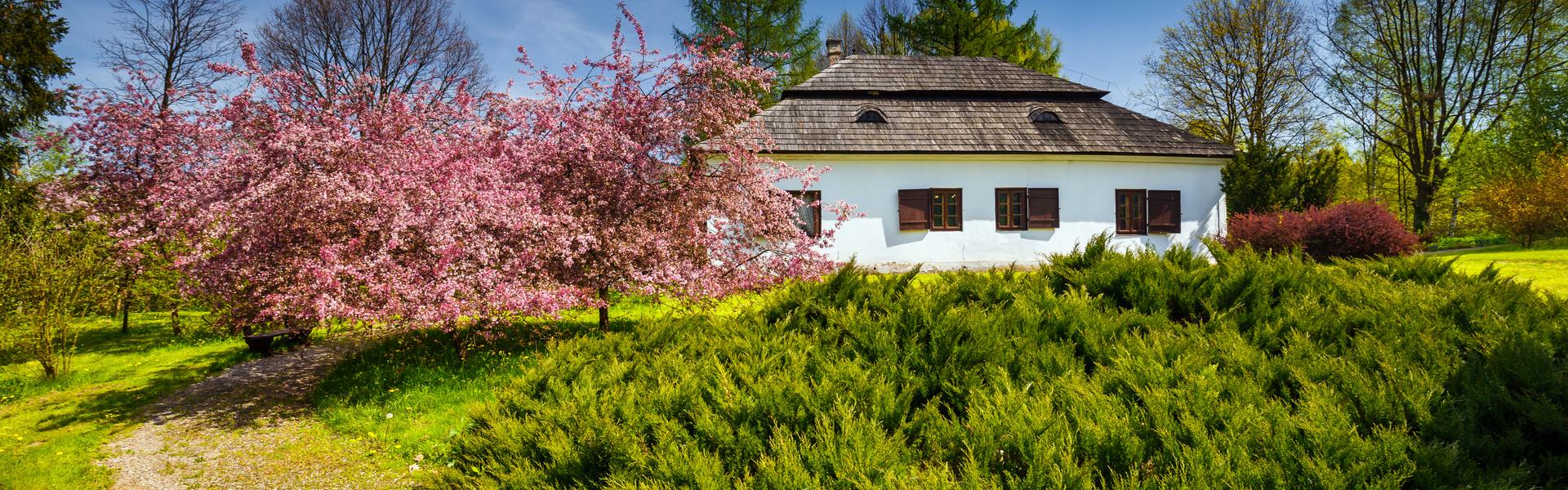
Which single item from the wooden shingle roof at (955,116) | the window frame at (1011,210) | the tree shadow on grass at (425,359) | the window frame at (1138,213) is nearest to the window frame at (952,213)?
the window frame at (1011,210)

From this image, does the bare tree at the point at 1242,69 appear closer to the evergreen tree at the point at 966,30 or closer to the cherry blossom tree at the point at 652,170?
the evergreen tree at the point at 966,30

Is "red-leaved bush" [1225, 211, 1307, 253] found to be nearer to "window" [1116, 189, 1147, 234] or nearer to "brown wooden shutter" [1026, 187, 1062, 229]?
"window" [1116, 189, 1147, 234]

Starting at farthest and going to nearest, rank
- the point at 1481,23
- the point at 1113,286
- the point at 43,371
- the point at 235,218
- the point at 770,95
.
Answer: the point at 770,95, the point at 1481,23, the point at 43,371, the point at 235,218, the point at 1113,286

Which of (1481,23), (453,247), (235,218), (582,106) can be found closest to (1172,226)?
(1481,23)

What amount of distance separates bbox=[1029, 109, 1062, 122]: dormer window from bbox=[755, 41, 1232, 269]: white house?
3 centimetres

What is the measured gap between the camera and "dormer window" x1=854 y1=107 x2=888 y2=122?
1694cm

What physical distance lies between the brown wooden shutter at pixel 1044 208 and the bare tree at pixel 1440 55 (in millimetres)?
12855

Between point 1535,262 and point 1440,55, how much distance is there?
12.4m

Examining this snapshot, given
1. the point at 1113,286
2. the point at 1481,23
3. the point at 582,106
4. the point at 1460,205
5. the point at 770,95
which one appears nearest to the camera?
the point at 1113,286

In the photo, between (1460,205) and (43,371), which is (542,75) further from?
(1460,205)

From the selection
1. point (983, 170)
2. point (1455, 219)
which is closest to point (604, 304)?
point (983, 170)

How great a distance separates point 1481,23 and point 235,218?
30446 millimetres

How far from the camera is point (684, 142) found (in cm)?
784

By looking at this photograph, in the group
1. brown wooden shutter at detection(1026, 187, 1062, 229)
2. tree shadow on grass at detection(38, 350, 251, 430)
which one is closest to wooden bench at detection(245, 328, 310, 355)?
tree shadow on grass at detection(38, 350, 251, 430)
